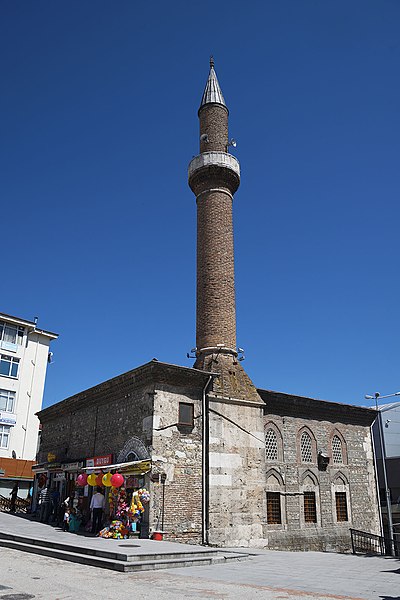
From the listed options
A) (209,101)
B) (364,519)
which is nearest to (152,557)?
(364,519)

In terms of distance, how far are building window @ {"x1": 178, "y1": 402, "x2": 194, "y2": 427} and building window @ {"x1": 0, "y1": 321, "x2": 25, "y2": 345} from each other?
69.2 feet

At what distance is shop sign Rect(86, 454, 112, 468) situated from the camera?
15591mm

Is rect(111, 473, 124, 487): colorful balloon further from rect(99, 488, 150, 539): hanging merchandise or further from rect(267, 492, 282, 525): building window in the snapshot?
rect(267, 492, 282, 525): building window

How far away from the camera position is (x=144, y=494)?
13.5m

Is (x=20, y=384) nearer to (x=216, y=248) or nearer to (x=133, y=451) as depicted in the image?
(x=216, y=248)

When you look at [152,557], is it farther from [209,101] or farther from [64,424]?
[209,101]

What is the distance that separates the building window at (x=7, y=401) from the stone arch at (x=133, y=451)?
61.7ft

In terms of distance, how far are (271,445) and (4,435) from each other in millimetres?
19573

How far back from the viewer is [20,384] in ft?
107

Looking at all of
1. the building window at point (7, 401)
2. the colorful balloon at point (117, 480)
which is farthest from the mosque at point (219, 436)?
the building window at point (7, 401)

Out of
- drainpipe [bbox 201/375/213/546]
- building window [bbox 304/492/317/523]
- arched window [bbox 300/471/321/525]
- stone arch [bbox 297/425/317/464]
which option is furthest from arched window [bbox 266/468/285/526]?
drainpipe [bbox 201/375/213/546]

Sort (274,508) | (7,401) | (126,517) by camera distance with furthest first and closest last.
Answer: (7,401) → (274,508) → (126,517)

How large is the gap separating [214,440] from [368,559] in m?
5.10

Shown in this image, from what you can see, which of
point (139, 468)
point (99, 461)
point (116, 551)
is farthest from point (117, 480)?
point (116, 551)
